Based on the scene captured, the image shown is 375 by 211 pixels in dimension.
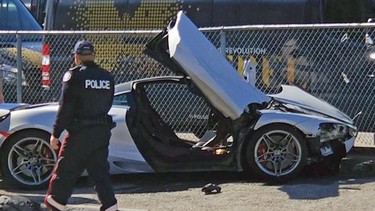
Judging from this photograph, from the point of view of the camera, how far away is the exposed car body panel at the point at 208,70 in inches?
328

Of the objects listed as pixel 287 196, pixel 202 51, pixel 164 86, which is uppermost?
pixel 202 51

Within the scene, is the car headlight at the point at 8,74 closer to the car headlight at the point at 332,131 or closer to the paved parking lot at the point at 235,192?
the paved parking lot at the point at 235,192

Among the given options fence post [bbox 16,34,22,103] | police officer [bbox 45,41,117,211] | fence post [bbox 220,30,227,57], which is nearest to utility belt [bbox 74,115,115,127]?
police officer [bbox 45,41,117,211]

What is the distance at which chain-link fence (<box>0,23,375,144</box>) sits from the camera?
36.3 feet

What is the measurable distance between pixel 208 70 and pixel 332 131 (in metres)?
1.65

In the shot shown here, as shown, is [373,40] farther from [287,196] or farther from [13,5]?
[13,5]

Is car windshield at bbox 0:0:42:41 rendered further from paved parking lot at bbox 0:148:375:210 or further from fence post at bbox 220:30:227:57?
paved parking lot at bbox 0:148:375:210

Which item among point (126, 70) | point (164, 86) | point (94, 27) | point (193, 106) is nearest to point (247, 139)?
point (164, 86)

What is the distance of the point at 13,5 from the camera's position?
50.1ft

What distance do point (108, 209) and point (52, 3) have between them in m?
6.56

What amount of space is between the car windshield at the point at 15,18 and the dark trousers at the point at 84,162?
8.22 metres

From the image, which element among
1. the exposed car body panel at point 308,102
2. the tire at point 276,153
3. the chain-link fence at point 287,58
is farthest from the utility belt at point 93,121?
the chain-link fence at point 287,58

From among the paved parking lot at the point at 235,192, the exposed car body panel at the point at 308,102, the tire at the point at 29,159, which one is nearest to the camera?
the paved parking lot at the point at 235,192

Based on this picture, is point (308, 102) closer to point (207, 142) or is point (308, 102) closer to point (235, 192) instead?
point (207, 142)
